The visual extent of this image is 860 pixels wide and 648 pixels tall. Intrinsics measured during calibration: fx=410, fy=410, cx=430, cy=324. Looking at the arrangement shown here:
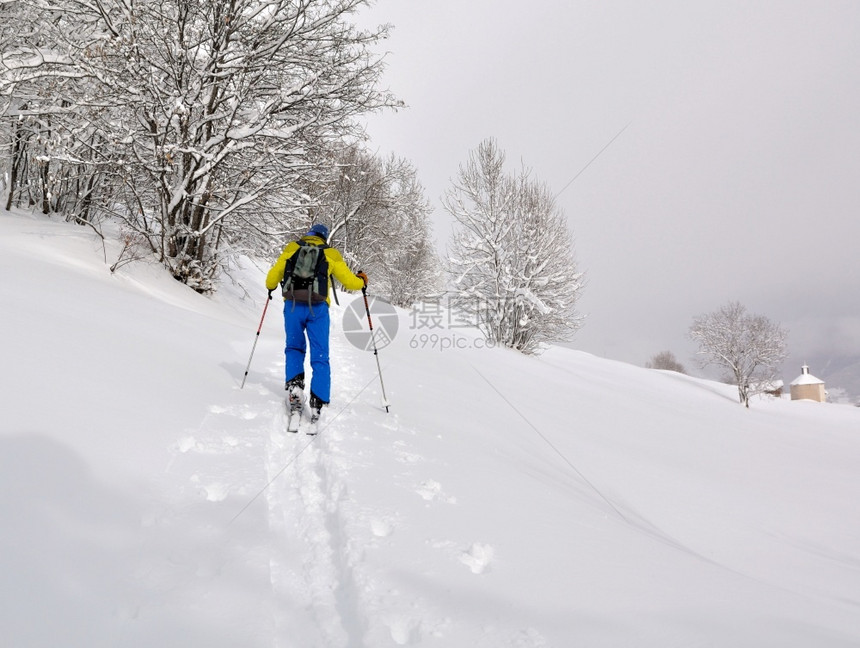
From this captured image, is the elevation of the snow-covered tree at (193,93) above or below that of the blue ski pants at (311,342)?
above

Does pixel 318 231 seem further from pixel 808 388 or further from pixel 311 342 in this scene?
pixel 808 388

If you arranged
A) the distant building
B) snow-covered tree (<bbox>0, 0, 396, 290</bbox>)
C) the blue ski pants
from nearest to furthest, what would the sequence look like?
the blue ski pants, snow-covered tree (<bbox>0, 0, 396, 290</bbox>), the distant building

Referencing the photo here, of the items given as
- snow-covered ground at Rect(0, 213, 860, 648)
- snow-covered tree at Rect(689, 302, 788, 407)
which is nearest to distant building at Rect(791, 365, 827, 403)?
snow-covered tree at Rect(689, 302, 788, 407)

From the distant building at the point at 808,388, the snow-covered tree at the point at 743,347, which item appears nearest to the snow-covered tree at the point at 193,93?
the snow-covered tree at the point at 743,347

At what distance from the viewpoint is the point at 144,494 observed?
198 centimetres

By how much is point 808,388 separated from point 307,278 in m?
76.1

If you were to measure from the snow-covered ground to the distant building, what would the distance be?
7024cm

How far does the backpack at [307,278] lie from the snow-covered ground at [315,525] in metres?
1.08

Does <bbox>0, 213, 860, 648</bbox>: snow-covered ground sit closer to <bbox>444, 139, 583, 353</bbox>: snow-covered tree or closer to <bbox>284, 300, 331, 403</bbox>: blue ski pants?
<bbox>284, 300, 331, 403</bbox>: blue ski pants

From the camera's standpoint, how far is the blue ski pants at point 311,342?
399 centimetres

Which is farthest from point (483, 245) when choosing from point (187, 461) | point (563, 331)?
point (187, 461)

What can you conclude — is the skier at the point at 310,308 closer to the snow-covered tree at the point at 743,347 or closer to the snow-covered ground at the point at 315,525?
the snow-covered ground at the point at 315,525

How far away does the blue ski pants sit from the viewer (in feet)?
13.1

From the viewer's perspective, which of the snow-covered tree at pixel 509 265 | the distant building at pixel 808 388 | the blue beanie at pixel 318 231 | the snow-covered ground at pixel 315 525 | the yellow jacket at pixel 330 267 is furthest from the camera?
the distant building at pixel 808 388
